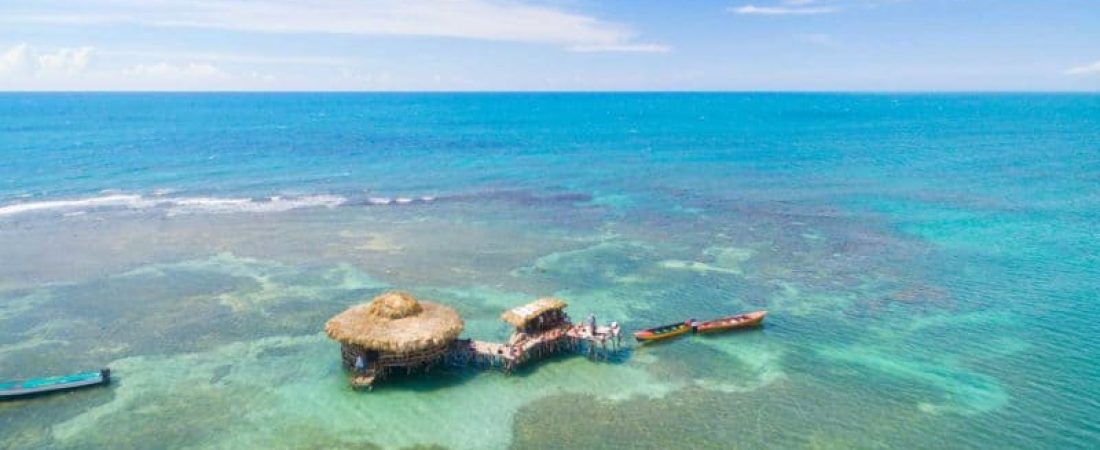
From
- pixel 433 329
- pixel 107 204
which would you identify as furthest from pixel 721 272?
pixel 107 204

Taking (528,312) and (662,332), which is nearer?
(528,312)

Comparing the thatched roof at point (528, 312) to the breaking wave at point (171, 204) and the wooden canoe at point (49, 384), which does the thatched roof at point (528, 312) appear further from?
the breaking wave at point (171, 204)

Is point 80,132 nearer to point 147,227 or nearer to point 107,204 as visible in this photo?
point 107,204

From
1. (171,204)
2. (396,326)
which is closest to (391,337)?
(396,326)

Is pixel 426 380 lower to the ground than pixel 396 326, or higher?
lower

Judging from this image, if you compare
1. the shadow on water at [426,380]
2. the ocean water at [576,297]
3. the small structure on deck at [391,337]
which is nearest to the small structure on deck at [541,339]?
the ocean water at [576,297]

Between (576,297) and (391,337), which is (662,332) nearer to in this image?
(576,297)
